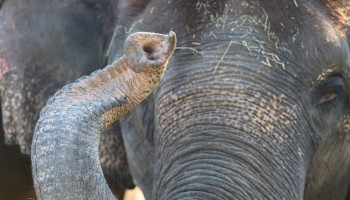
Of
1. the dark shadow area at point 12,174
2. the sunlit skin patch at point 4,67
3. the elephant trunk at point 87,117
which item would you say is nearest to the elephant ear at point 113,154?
the sunlit skin patch at point 4,67

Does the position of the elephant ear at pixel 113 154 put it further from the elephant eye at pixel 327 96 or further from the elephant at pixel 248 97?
the elephant eye at pixel 327 96

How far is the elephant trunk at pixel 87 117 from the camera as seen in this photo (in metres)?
3.22

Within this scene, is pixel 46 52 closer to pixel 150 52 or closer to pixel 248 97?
pixel 248 97

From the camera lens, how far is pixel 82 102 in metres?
3.41

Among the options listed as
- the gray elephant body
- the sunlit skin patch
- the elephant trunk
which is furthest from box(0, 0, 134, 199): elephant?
the elephant trunk

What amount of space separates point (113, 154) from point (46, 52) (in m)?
0.76

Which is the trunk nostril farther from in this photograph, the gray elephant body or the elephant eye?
the elephant eye

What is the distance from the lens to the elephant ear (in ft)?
18.6

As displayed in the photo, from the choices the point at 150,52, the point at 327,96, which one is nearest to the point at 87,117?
the point at 150,52

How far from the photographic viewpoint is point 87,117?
132 inches

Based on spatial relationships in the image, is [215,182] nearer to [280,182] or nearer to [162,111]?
[280,182]

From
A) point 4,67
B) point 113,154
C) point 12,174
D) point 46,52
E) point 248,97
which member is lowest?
point 248,97

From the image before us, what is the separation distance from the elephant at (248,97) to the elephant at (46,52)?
67 centimetres

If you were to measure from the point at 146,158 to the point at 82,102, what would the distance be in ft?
6.30
